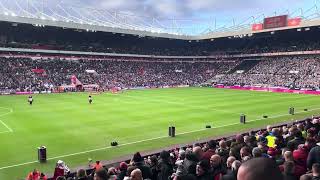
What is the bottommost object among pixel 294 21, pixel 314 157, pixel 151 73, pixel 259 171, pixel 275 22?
pixel 314 157

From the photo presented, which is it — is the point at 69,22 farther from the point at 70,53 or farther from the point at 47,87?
the point at 47,87

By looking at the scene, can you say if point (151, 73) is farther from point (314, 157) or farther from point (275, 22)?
point (314, 157)

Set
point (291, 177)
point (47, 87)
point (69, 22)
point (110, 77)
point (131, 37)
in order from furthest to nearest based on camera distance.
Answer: point (131, 37), point (110, 77), point (69, 22), point (47, 87), point (291, 177)

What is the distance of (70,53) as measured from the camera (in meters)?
89.0

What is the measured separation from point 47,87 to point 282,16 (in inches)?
2207

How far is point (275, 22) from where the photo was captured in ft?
275

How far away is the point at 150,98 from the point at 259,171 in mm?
48582

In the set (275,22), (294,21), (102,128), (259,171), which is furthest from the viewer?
(275,22)

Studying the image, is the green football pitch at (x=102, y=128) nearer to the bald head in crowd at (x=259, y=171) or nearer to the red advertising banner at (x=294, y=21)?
the bald head in crowd at (x=259, y=171)

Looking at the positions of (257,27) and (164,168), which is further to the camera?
(257,27)

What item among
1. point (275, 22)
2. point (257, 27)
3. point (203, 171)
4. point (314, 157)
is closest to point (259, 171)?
point (203, 171)

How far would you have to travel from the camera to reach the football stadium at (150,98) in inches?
400

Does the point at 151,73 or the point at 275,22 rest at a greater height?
the point at 275,22

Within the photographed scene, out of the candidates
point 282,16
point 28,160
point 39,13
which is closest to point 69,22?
point 39,13
